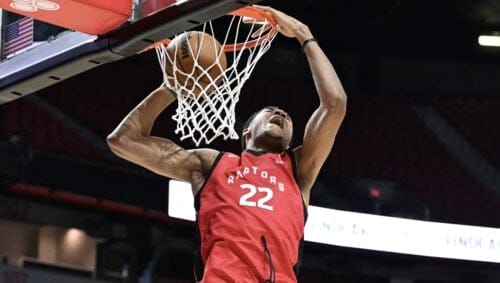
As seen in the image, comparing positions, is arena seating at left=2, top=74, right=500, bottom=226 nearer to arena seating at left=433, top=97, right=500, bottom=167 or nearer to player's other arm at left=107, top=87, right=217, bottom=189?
arena seating at left=433, top=97, right=500, bottom=167

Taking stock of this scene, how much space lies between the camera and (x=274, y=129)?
3178 mm

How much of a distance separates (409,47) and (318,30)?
42.9 inches

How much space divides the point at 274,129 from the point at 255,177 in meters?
0.18

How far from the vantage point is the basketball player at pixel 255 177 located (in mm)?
2953

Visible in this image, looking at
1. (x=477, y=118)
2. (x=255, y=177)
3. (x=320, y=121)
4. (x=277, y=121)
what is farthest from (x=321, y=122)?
(x=477, y=118)

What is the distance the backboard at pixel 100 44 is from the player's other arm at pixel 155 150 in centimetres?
22

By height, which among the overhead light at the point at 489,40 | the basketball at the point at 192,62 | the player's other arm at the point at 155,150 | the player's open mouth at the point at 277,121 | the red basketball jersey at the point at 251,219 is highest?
the overhead light at the point at 489,40

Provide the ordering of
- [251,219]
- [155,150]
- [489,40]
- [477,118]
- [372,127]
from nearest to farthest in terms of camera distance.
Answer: [251,219]
[155,150]
[372,127]
[477,118]
[489,40]

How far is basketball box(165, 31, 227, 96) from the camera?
3.36 m

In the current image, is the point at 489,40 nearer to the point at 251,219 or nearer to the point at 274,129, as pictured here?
the point at 274,129

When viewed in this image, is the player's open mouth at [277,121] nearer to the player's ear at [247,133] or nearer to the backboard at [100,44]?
the player's ear at [247,133]

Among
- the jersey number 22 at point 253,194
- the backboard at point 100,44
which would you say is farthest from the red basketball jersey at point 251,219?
the backboard at point 100,44

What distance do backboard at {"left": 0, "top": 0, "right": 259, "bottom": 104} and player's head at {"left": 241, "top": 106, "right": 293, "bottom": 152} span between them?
385mm

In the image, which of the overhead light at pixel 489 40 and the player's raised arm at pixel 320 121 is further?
the overhead light at pixel 489 40
